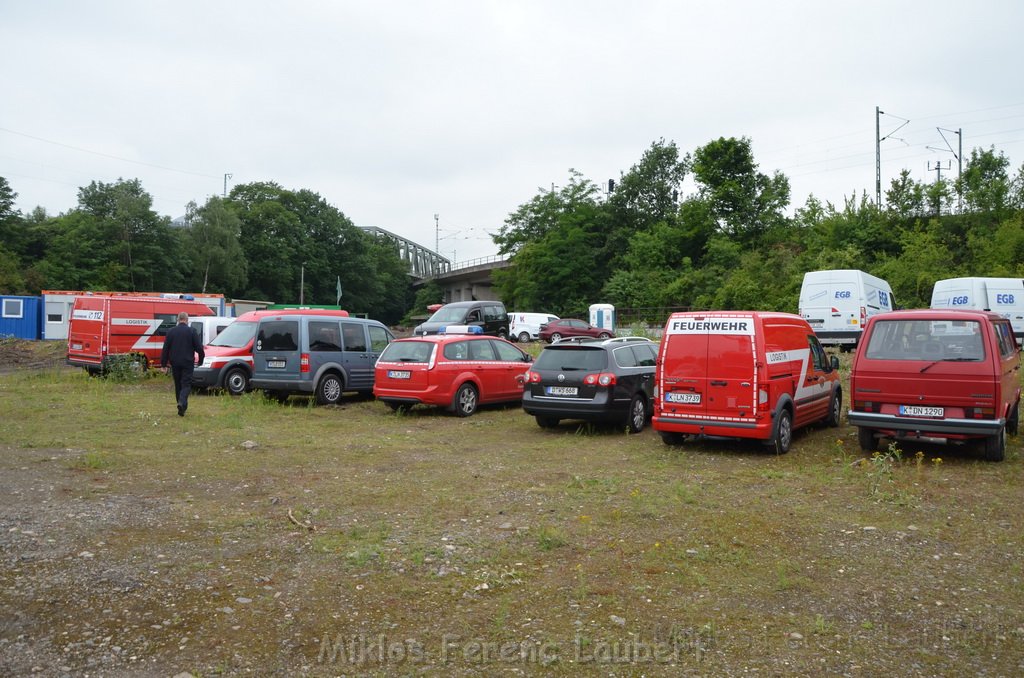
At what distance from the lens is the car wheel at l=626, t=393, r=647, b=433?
38.9ft

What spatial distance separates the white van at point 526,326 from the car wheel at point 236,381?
2472 cm

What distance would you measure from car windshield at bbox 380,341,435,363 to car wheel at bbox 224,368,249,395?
4.81m

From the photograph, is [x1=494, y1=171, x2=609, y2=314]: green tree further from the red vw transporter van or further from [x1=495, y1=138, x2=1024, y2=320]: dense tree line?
the red vw transporter van

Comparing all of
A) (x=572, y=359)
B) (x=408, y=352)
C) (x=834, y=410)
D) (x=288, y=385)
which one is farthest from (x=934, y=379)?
(x=288, y=385)

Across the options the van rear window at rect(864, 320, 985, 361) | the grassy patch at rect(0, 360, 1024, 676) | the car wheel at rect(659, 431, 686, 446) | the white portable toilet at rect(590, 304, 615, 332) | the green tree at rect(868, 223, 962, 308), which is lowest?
the grassy patch at rect(0, 360, 1024, 676)

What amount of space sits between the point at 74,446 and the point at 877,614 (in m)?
9.60

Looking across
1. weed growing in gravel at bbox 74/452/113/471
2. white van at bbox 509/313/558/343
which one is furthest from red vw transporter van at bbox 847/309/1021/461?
white van at bbox 509/313/558/343

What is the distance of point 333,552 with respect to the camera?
18.5 feet

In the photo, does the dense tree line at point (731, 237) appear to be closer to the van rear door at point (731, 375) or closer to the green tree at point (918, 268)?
the green tree at point (918, 268)

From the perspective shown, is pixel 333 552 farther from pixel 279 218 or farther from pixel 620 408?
pixel 279 218

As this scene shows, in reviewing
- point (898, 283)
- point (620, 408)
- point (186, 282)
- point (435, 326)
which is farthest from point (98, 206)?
point (620, 408)

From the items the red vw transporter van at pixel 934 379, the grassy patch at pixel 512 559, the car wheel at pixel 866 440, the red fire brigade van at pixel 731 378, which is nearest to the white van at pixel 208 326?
the grassy patch at pixel 512 559

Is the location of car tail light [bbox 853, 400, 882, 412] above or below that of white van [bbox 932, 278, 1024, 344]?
below

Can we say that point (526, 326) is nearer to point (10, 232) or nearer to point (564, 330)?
point (564, 330)
